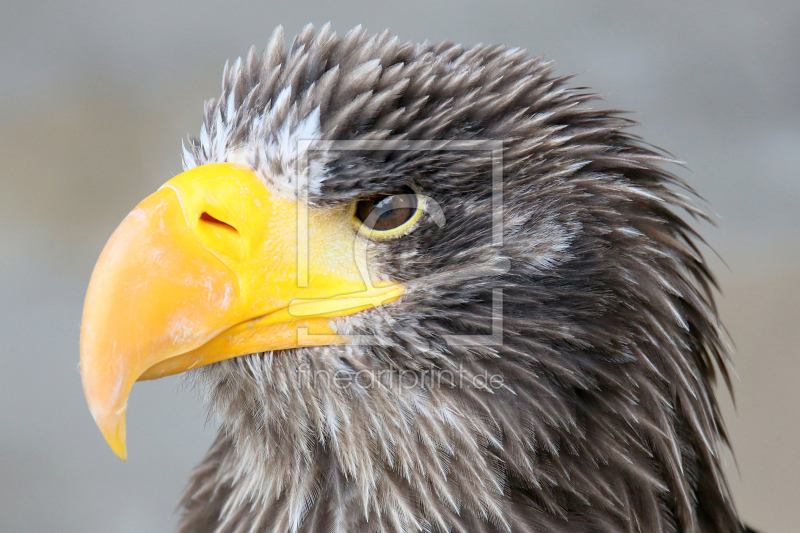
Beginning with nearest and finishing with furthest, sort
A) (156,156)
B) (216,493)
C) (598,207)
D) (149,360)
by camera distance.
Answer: (149,360)
(598,207)
(216,493)
(156,156)

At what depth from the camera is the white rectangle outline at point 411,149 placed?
3.48 feet

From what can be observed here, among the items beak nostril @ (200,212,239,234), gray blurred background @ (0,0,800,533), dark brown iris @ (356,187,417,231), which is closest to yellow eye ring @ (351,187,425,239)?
dark brown iris @ (356,187,417,231)

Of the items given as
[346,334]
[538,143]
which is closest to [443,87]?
[538,143]

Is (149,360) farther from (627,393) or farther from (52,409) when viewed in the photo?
(52,409)

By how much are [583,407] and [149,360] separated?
2.11 ft

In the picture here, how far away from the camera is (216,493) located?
4.53 feet

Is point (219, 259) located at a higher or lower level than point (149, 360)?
higher

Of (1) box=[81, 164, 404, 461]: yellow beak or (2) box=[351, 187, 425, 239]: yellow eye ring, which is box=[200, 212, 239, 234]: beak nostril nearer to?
(1) box=[81, 164, 404, 461]: yellow beak

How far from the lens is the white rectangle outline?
106 centimetres

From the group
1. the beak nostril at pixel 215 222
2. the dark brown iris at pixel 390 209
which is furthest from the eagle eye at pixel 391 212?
the beak nostril at pixel 215 222

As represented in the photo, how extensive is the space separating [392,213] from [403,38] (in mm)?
2626

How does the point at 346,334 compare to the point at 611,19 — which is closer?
the point at 346,334

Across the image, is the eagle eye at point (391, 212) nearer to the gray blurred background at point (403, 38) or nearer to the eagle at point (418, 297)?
the eagle at point (418, 297)

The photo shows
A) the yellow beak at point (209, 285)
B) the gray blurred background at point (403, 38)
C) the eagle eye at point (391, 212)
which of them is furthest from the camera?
the gray blurred background at point (403, 38)
